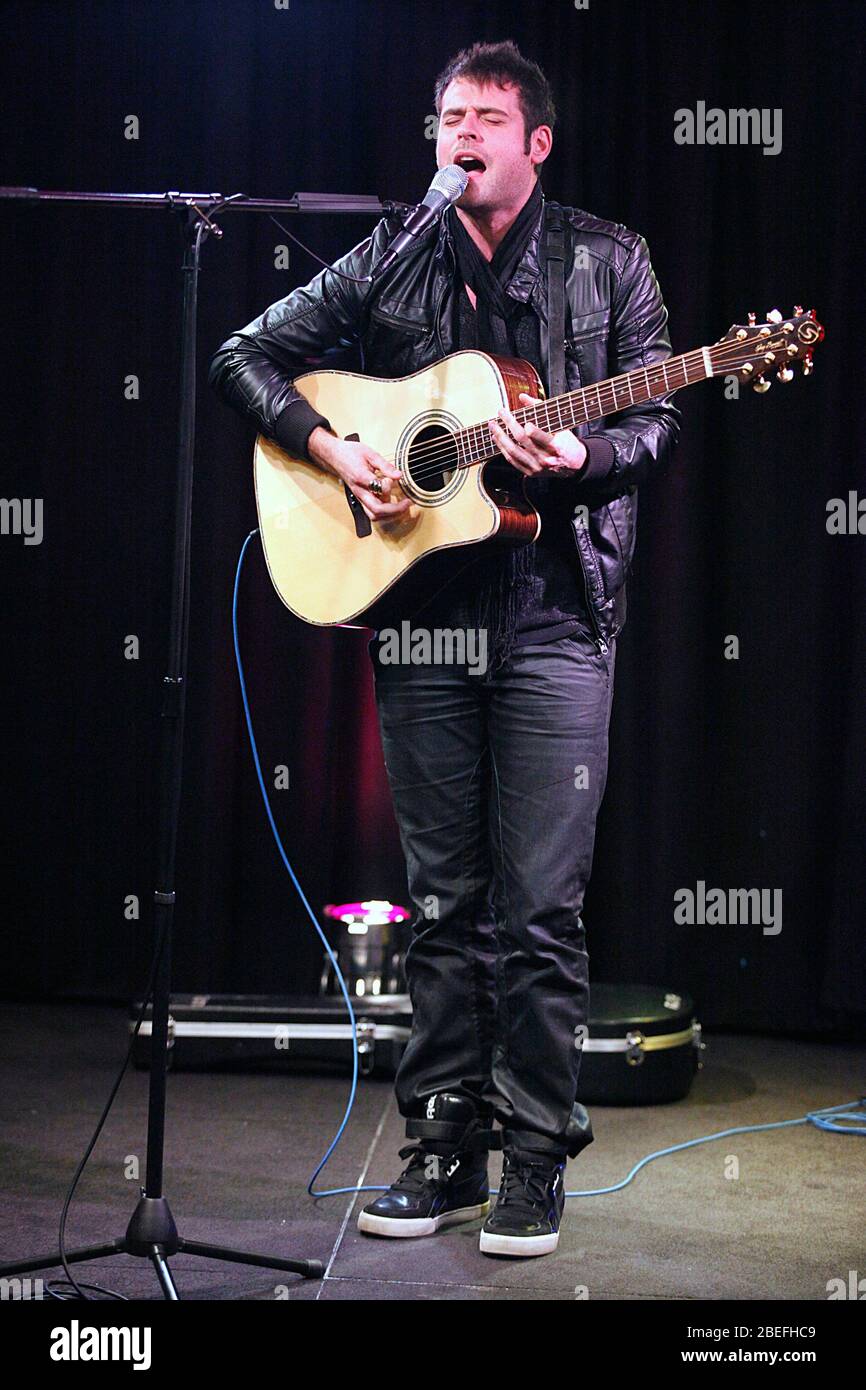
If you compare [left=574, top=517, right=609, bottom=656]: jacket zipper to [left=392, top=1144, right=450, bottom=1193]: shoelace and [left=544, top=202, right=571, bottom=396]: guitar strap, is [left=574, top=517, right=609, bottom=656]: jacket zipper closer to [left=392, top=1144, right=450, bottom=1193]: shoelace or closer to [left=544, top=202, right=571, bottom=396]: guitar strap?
[left=544, top=202, right=571, bottom=396]: guitar strap

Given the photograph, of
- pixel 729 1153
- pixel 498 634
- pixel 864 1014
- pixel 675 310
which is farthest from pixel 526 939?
pixel 675 310

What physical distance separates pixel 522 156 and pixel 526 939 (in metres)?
1.35

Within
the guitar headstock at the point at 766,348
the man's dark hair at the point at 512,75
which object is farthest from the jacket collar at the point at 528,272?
the guitar headstock at the point at 766,348

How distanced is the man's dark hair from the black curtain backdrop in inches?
69.1

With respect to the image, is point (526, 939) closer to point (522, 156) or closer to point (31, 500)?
point (522, 156)

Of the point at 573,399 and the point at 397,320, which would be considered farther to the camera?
the point at 397,320

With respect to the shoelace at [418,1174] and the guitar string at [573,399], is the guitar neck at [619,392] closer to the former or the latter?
the guitar string at [573,399]

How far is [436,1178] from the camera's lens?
8.27 feet

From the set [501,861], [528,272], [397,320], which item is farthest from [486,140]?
[501,861]

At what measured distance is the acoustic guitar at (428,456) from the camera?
228cm

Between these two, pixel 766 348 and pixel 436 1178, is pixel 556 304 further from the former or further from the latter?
pixel 436 1178

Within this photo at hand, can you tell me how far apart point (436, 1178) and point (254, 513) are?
2446 millimetres

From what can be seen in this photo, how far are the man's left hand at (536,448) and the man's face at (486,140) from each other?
44 cm

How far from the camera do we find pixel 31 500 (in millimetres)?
4539
